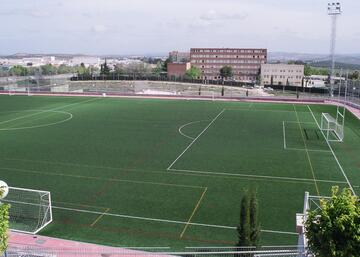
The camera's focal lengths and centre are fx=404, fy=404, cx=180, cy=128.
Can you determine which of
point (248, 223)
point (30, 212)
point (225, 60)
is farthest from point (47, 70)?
point (248, 223)

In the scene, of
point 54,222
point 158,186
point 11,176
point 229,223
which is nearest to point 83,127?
point 11,176

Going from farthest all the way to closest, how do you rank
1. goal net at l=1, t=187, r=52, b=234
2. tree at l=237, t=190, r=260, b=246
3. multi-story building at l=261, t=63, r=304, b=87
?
multi-story building at l=261, t=63, r=304, b=87, goal net at l=1, t=187, r=52, b=234, tree at l=237, t=190, r=260, b=246

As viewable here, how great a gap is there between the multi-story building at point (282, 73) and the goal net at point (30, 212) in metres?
145

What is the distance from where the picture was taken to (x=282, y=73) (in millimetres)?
156250

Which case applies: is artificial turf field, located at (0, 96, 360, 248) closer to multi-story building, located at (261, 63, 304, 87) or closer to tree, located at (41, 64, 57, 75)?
tree, located at (41, 64, 57, 75)

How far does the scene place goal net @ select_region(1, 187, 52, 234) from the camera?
15.6 meters

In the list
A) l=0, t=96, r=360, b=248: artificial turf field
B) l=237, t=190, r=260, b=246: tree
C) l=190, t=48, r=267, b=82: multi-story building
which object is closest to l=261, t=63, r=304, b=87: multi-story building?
l=190, t=48, r=267, b=82: multi-story building

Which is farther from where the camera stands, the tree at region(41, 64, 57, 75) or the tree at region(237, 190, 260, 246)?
the tree at region(41, 64, 57, 75)

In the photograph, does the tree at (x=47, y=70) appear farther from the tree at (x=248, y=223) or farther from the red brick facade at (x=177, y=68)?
the tree at (x=248, y=223)

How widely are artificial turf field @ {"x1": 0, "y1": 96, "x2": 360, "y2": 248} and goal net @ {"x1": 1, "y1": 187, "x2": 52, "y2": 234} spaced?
20.6 inches

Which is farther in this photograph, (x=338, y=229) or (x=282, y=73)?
(x=282, y=73)

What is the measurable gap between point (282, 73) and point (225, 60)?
4457 centimetres

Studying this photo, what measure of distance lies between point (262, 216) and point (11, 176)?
1319cm

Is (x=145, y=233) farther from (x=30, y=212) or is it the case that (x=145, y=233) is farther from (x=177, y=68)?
(x=177, y=68)
